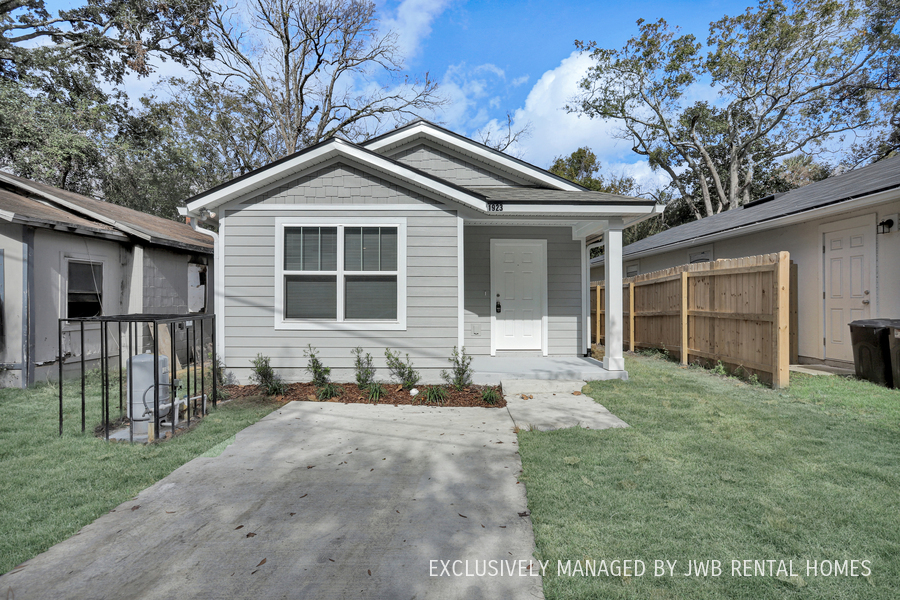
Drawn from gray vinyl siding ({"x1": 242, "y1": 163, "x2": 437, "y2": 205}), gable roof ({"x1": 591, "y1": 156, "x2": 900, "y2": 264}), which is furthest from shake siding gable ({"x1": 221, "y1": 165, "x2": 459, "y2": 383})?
gable roof ({"x1": 591, "y1": 156, "x2": 900, "y2": 264})

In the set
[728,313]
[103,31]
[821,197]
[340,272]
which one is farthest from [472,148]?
[103,31]

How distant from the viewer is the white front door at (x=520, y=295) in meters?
8.78

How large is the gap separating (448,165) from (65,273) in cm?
706

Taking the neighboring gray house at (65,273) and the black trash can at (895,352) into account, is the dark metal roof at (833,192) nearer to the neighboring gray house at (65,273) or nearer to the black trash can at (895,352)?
the black trash can at (895,352)

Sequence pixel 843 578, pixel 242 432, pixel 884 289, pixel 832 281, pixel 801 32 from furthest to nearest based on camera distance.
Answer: pixel 801 32
pixel 832 281
pixel 884 289
pixel 242 432
pixel 843 578

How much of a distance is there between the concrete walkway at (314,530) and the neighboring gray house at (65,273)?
5336mm

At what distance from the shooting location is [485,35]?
16531 millimetres

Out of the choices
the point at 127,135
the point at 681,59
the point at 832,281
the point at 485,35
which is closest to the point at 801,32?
the point at 681,59

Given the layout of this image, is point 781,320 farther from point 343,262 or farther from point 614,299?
point 343,262

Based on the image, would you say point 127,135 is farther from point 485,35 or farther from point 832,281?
point 832,281

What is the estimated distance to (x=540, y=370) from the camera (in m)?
7.08

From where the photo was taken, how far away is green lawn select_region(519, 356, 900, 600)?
2.16 metres

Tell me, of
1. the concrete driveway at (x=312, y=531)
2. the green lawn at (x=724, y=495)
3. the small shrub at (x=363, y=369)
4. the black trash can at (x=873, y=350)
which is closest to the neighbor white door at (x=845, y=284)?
the black trash can at (x=873, y=350)

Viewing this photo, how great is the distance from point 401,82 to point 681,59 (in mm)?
13861
